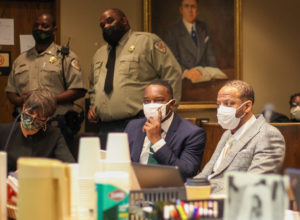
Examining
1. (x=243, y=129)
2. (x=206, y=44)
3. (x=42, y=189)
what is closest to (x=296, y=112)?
(x=206, y=44)

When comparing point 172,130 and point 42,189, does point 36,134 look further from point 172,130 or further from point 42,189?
point 42,189

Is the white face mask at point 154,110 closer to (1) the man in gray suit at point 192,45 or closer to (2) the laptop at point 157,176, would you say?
(2) the laptop at point 157,176

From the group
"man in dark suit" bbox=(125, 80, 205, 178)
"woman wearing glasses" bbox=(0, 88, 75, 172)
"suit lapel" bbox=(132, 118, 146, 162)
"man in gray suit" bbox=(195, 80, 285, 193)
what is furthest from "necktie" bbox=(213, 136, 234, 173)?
"woman wearing glasses" bbox=(0, 88, 75, 172)

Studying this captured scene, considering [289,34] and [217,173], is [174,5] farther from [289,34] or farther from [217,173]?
[217,173]

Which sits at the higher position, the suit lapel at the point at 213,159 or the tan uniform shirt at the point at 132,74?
the tan uniform shirt at the point at 132,74

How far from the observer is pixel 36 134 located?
284 centimetres

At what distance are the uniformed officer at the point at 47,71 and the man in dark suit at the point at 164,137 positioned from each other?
4.20 feet

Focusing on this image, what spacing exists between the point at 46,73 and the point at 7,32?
35.8 inches

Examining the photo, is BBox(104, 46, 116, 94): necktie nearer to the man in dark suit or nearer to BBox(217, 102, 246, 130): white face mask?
the man in dark suit

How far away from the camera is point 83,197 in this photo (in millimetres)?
1647

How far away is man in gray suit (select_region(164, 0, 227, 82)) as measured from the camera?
5.68 m

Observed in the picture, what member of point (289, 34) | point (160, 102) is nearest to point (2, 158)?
point (160, 102)

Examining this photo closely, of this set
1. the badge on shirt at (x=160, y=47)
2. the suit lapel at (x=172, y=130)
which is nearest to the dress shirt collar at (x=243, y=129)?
the suit lapel at (x=172, y=130)

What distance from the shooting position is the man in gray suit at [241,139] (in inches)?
103
